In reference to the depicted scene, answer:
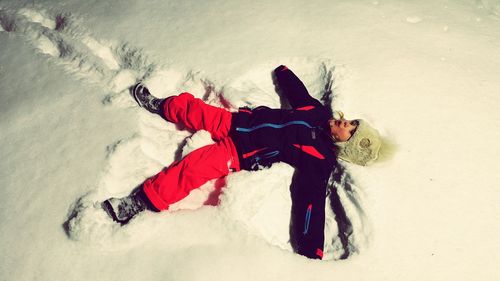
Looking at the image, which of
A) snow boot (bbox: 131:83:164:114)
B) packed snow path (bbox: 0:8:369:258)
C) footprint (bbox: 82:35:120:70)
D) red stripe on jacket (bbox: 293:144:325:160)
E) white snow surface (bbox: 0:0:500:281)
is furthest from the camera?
footprint (bbox: 82:35:120:70)

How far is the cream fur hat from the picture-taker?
5.10 feet

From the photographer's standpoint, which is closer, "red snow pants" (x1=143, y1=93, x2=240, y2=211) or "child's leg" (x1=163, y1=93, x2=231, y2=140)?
"red snow pants" (x1=143, y1=93, x2=240, y2=211)

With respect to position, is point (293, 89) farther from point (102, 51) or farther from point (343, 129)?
point (102, 51)

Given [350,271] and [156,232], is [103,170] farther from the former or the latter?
[350,271]

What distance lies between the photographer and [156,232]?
1.45 metres

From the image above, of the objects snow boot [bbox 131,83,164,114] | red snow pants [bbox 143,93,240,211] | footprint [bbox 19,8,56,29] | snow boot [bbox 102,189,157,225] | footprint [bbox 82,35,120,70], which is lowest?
snow boot [bbox 102,189,157,225]

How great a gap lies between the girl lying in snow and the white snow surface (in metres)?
0.07

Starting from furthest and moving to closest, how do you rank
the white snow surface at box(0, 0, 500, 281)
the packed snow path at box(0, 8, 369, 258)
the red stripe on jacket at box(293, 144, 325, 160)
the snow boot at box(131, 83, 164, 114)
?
the snow boot at box(131, 83, 164, 114) < the red stripe on jacket at box(293, 144, 325, 160) < the packed snow path at box(0, 8, 369, 258) < the white snow surface at box(0, 0, 500, 281)

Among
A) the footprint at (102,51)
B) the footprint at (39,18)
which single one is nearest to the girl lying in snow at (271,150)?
the footprint at (102,51)

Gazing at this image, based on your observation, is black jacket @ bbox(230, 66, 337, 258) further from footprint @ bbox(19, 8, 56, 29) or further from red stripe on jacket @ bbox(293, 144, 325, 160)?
footprint @ bbox(19, 8, 56, 29)

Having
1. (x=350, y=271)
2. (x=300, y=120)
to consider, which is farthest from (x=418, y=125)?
(x=350, y=271)

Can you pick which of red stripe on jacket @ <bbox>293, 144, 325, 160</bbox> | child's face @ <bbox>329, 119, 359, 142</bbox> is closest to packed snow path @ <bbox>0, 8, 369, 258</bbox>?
red stripe on jacket @ <bbox>293, 144, 325, 160</bbox>

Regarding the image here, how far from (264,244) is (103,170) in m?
0.87

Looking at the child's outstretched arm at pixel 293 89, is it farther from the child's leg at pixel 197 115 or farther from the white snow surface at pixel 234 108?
the child's leg at pixel 197 115
